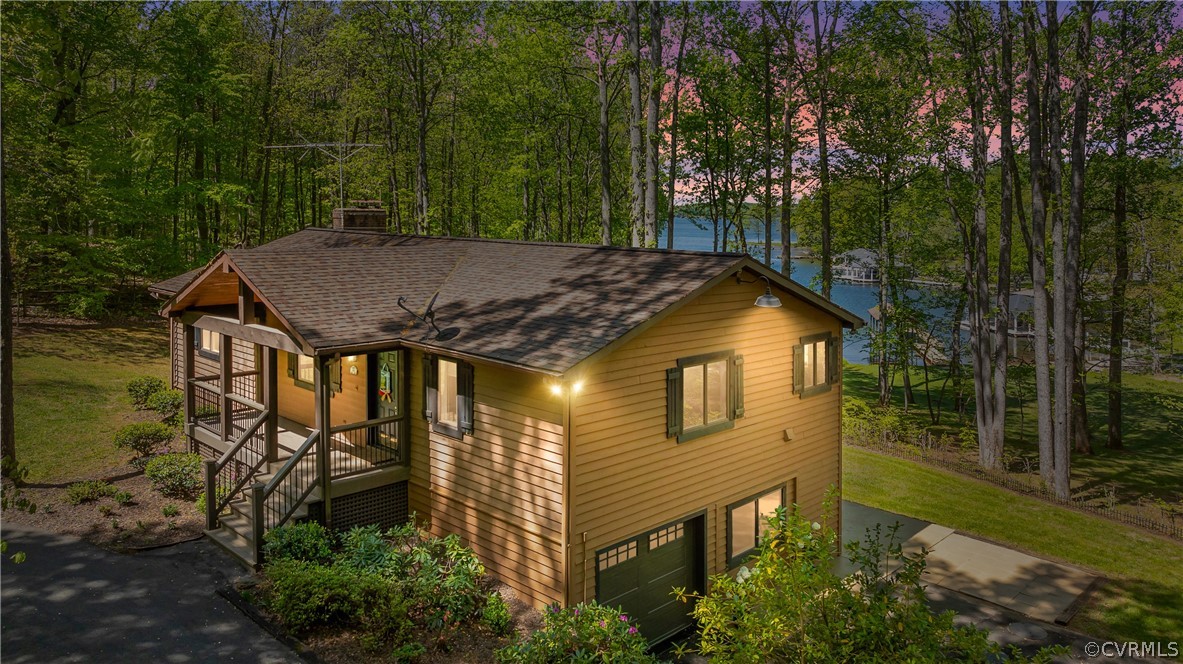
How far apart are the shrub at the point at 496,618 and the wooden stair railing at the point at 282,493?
369 cm

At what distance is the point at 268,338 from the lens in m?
12.9

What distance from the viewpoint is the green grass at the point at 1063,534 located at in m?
12.5

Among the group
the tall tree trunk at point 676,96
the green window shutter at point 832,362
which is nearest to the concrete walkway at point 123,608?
the green window shutter at point 832,362

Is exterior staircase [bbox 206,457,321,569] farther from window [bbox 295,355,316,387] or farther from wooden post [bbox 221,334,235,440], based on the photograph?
window [bbox 295,355,316,387]

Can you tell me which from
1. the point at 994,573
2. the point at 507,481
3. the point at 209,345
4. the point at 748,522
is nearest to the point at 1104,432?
the point at 994,573

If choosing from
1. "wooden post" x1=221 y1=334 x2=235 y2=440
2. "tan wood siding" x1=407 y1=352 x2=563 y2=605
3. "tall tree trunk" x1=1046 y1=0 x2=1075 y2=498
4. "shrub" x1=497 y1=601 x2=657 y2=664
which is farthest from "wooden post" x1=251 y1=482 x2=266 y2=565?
"tall tree trunk" x1=1046 y1=0 x2=1075 y2=498

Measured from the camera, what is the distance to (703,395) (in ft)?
39.2

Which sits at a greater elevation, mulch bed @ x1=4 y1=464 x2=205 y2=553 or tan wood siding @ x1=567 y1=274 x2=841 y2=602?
tan wood siding @ x1=567 y1=274 x2=841 y2=602

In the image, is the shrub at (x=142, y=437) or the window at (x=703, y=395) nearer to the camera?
the window at (x=703, y=395)

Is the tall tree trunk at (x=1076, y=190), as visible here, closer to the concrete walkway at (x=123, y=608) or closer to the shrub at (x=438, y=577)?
the shrub at (x=438, y=577)

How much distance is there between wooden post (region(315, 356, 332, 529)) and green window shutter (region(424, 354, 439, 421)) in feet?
5.25

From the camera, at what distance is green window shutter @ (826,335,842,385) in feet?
48.3

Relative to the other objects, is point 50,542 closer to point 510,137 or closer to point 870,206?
point 510,137

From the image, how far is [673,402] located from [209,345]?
1524 centimetres
